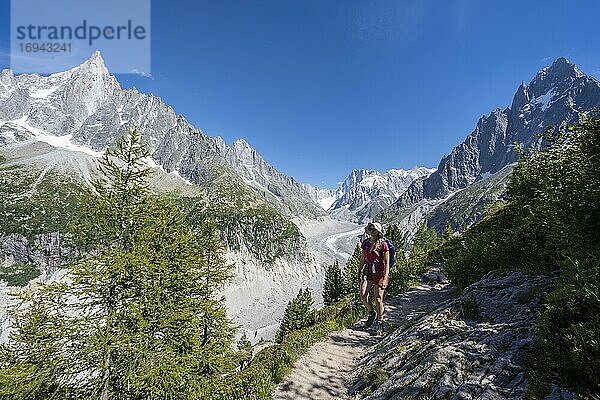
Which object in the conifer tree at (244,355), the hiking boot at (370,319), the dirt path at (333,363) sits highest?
the hiking boot at (370,319)

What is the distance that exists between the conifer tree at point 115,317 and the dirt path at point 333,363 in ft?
13.8

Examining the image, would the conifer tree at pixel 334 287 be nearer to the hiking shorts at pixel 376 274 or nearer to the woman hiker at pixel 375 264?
the woman hiker at pixel 375 264

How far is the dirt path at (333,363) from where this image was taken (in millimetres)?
7484

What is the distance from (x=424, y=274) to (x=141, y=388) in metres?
15.7

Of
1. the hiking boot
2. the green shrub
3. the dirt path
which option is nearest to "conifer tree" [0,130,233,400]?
the green shrub

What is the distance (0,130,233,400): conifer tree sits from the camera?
29.8 feet

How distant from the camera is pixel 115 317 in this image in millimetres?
9320

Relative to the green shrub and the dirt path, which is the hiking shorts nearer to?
the dirt path

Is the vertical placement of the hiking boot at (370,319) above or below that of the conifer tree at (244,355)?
above

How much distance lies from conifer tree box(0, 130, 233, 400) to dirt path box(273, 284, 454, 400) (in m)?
4.20

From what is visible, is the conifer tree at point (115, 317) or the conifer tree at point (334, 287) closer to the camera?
the conifer tree at point (115, 317)

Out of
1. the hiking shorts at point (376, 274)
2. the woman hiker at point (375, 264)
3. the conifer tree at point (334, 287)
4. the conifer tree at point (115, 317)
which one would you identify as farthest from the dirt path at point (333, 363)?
the conifer tree at point (334, 287)

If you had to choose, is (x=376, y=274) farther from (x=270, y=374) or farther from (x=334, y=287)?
(x=334, y=287)

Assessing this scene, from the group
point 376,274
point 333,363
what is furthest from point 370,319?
point 333,363
